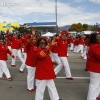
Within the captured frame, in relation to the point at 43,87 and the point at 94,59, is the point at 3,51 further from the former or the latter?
the point at 94,59

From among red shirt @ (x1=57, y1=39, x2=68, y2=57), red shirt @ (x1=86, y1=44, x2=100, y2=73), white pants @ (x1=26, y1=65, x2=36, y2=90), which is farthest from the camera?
red shirt @ (x1=57, y1=39, x2=68, y2=57)

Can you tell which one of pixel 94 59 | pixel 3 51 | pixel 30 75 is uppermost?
pixel 94 59

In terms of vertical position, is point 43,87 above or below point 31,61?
below

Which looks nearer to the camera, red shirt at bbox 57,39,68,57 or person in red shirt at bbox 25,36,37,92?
person in red shirt at bbox 25,36,37,92

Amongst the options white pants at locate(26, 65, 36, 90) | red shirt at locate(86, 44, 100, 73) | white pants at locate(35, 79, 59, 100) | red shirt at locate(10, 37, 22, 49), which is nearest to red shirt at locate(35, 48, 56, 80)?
white pants at locate(35, 79, 59, 100)

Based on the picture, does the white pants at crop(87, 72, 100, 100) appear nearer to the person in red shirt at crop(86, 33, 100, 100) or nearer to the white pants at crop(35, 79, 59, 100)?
the person in red shirt at crop(86, 33, 100, 100)

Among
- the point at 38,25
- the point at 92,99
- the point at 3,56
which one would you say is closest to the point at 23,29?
the point at 38,25

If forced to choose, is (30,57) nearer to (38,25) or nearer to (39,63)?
(39,63)

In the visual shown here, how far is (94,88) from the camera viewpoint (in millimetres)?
4383

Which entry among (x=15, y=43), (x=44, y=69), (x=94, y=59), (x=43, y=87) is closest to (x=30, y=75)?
(x=43, y=87)

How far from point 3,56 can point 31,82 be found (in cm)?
183

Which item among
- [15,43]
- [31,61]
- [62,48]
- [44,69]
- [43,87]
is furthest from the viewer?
[15,43]

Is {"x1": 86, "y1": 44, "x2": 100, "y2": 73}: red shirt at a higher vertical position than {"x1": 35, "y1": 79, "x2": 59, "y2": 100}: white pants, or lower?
higher

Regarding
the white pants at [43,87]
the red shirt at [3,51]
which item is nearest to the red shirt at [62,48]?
the red shirt at [3,51]
